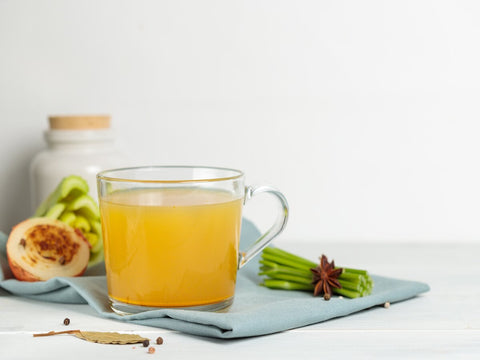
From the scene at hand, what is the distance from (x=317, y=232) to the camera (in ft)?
6.07

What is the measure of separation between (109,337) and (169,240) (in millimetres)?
163

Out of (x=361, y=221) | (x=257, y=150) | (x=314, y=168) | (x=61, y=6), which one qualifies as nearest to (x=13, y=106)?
(x=61, y=6)

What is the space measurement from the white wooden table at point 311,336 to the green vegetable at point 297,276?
5 cm

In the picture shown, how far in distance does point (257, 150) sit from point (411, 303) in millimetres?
757

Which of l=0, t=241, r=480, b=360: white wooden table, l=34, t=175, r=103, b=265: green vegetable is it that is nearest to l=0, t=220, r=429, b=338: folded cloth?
l=0, t=241, r=480, b=360: white wooden table

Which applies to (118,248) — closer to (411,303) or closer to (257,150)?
(411,303)

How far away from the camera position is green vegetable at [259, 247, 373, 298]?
3.75ft

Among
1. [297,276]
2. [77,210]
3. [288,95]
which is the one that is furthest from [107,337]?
[288,95]

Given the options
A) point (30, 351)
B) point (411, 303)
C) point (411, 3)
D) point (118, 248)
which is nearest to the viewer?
point (30, 351)

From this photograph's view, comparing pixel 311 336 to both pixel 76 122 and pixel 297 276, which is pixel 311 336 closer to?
pixel 297 276

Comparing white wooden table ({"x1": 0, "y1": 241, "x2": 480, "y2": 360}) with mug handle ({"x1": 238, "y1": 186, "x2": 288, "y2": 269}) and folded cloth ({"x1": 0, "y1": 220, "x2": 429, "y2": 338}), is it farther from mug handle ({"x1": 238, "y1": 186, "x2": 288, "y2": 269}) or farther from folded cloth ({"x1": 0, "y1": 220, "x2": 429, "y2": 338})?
mug handle ({"x1": 238, "y1": 186, "x2": 288, "y2": 269})

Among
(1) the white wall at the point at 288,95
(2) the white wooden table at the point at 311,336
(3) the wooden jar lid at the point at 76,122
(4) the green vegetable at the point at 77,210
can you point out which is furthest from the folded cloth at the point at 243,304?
(1) the white wall at the point at 288,95

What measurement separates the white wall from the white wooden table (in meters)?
0.57

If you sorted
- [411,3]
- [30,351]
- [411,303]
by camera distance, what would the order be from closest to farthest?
[30,351] < [411,303] < [411,3]
